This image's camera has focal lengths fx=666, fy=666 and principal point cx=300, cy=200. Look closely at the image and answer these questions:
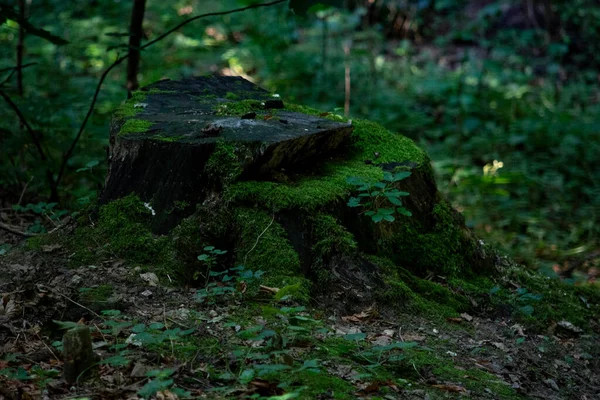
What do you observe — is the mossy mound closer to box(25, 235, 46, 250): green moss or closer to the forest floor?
the forest floor

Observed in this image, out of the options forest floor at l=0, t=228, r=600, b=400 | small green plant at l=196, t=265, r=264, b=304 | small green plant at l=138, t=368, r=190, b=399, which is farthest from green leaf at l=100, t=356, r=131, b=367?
small green plant at l=196, t=265, r=264, b=304

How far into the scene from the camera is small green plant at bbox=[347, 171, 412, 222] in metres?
3.26

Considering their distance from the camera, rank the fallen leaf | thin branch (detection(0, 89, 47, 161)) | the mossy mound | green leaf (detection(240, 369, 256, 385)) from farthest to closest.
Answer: thin branch (detection(0, 89, 47, 161))
the mossy mound
the fallen leaf
green leaf (detection(240, 369, 256, 385))

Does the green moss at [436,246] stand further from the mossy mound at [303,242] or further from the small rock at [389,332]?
the small rock at [389,332]

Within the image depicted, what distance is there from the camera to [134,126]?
3.73m

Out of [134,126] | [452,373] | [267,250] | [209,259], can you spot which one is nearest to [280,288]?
[267,250]

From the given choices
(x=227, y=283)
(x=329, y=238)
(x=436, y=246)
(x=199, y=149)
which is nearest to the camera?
(x=227, y=283)

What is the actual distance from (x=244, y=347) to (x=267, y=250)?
791 mm

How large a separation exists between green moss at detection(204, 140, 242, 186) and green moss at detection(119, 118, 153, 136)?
1.60 feet

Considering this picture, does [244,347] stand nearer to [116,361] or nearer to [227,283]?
[116,361]

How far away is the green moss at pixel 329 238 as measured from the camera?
3359 millimetres

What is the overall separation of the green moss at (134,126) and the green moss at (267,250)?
0.77m

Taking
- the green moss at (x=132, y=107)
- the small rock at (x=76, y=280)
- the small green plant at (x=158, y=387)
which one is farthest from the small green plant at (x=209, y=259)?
the green moss at (x=132, y=107)

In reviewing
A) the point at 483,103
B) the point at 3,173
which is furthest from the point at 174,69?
the point at 3,173
